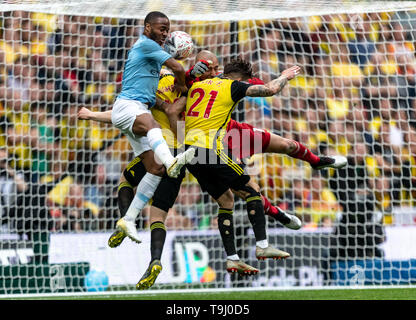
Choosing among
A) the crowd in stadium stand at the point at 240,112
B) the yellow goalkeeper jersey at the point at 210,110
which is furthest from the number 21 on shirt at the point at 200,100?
the crowd in stadium stand at the point at 240,112

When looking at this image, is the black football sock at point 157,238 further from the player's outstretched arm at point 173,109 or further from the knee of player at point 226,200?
the player's outstretched arm at point 173,109

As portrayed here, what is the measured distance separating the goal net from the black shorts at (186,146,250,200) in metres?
3.20

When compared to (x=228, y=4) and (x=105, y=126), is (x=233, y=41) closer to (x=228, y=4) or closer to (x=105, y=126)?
(x=228, y=4)

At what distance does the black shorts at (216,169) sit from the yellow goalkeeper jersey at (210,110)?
84 mm

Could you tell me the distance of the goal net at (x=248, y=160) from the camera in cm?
977

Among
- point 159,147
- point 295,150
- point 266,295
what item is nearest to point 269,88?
point 159,147

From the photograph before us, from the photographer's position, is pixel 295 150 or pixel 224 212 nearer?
pixel 224 212

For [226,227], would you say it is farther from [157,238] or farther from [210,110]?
[210,110]

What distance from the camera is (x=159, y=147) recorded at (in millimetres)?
6121

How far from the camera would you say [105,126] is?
10.9 m

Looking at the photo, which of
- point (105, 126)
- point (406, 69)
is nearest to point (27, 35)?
point (105, 126)

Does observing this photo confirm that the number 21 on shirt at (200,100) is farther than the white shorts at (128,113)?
Yes

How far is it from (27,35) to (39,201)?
2449mm

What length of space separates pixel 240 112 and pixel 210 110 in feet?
12.2
